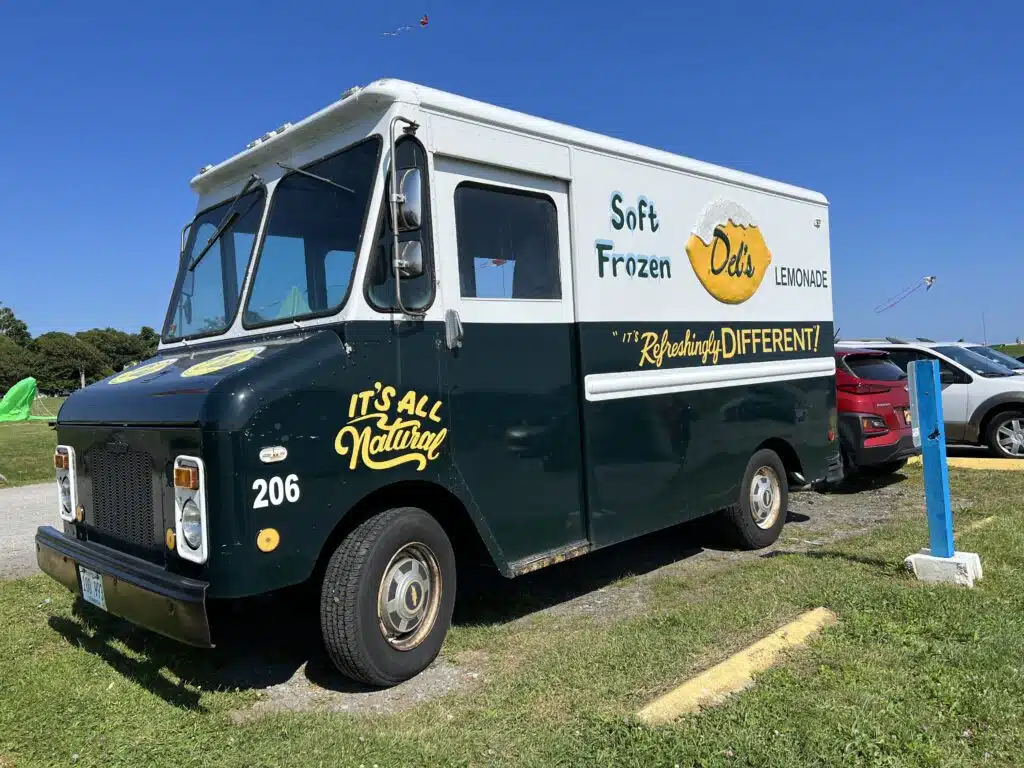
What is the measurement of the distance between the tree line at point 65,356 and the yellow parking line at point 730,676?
80.9 m

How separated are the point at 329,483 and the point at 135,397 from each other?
1.15 m

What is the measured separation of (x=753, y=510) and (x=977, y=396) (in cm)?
630

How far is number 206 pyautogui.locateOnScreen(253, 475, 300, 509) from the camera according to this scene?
333cm

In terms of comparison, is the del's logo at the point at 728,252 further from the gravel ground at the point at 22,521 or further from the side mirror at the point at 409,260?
the gravel ground at the point at 22,521

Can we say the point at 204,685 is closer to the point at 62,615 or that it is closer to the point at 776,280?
the point at 62,615

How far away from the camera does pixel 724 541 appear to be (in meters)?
6.64

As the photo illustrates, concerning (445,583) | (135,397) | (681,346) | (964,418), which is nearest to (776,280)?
(681,346)

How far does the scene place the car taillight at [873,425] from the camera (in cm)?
850

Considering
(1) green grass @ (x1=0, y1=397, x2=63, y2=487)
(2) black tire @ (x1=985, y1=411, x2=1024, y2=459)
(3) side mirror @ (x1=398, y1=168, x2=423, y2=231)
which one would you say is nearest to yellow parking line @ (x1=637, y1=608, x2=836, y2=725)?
(3) side mirror @ (x1=398, y1=168, x2=423, y2=231)

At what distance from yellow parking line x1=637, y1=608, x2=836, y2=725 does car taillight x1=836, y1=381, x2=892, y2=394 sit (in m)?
4.77

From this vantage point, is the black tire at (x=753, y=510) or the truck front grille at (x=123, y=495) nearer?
the truck front grille at (x=123, y=495)

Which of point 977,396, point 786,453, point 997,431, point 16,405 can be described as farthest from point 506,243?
point 16,405

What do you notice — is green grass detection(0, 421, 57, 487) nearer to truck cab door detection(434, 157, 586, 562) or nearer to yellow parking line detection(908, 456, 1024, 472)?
truck cab door detection(434, 157, 586, 562)

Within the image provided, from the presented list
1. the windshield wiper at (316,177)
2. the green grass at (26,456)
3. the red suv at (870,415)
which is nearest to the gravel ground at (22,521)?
the green grass at (26,456)
